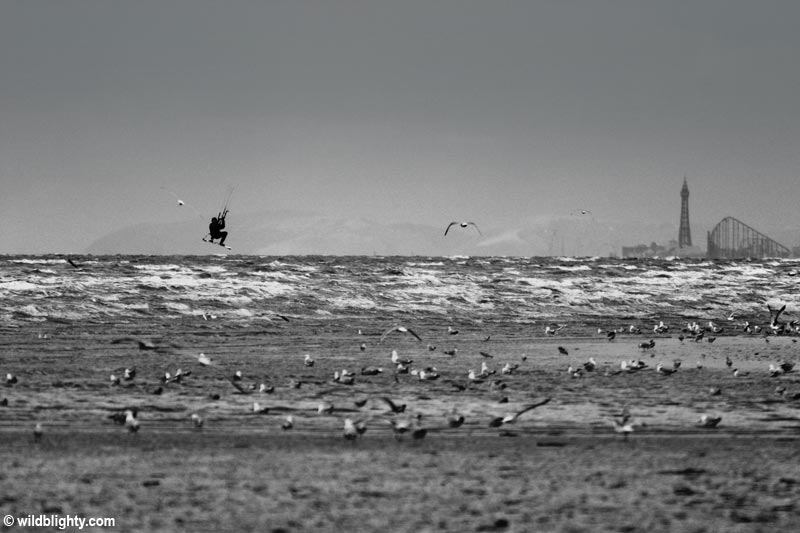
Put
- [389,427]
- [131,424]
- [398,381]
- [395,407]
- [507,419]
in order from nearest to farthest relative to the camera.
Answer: [131,424] < [389,427] < [507,419] < [395,407] < [398,381]

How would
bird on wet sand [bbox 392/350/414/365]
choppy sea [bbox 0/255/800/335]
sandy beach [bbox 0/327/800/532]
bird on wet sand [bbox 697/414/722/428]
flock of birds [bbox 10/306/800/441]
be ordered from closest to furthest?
sandy beach [bbox 0/327/800/532] → flock of birds [bbox 10/306/800/441] → bird on wet sand [bbox 697/414/722/428] → bird on wet sand [bbox 392/350/414/365] → choppy sea [bbox 0/255/800/335]

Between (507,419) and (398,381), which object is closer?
(507,419)

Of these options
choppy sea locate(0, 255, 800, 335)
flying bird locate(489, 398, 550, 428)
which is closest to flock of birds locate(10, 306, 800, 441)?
flying bird locate(489, 398, 550, 428)

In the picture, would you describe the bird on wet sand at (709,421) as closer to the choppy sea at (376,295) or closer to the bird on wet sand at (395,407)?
the bird on wet sand at (395,407)

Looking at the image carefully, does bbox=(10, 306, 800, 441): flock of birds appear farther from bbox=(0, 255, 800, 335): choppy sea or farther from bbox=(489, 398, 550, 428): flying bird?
bbox=(0, 255, 800, 335): choppy sea

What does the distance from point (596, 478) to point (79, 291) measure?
25.3m

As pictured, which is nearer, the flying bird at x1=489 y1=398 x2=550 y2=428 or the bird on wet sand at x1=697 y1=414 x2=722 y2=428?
the bird on wet sand at x1=697 y1=414 x2=722 y2=428

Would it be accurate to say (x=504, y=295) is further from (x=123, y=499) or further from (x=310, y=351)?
(x=123, y=499)

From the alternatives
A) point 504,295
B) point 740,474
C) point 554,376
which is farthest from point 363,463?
point 504,295

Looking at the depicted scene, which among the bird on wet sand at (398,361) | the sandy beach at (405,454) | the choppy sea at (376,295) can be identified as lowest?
the sandy beach at (405,454)

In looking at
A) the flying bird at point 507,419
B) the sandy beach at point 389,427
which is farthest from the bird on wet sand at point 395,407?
the flying bird at point 507,419

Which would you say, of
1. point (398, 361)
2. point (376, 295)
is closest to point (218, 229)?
point (376, 295)

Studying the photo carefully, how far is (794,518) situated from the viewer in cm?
770

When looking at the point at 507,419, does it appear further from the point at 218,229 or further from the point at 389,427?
the point at 218,229
